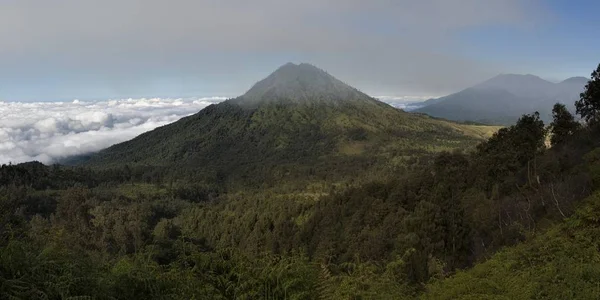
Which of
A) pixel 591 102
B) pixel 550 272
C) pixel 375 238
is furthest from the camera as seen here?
pixel 375 238

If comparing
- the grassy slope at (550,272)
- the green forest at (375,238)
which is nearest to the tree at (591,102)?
the green forest at (375,238)

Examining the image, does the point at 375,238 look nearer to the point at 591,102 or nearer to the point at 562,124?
the point at 562,124

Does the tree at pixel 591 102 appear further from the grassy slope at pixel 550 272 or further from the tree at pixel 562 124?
the grassy slope at pixel 550 272

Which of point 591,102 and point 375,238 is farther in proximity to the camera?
point 375,238

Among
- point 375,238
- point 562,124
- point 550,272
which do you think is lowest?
point 375,238

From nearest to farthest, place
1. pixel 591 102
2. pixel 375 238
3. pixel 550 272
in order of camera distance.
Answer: pixel 550 272, pixel 591 102, pixel 375 238

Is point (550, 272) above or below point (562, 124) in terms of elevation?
below

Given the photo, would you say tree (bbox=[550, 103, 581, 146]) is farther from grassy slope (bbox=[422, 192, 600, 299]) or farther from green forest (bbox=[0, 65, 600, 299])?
grassy slope (bbox=[422, 192, 600, 299])

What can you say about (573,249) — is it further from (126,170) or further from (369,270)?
(126,170)

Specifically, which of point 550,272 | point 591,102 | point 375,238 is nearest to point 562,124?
point 591,102
